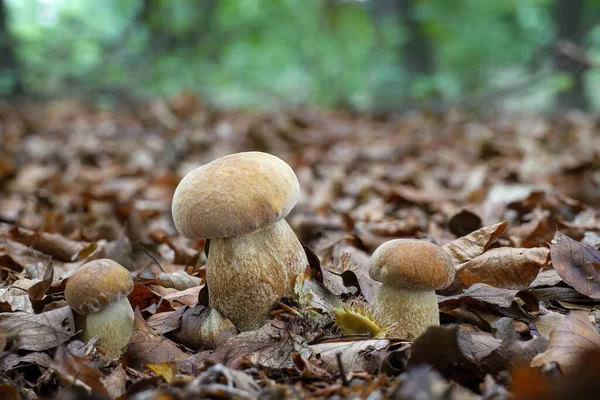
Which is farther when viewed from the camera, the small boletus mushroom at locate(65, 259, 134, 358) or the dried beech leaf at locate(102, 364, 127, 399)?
the small boletus mushroom at locate(65, 259, 134, 358)

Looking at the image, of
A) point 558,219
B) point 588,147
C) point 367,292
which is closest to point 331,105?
point 588,147

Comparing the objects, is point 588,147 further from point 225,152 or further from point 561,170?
point 225,152

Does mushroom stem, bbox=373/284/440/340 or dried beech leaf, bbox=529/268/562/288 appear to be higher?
mushroom stem, bbox=373/284/440/340

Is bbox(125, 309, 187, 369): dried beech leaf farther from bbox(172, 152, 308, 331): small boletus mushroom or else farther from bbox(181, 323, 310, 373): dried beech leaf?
bbox(172, 152, 308, 331): small boletus mushroom

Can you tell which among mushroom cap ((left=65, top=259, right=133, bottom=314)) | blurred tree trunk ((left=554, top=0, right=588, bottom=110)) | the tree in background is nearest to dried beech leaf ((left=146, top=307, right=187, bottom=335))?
mushroom cap ((left=65, top=259, right=133, bottom=314))

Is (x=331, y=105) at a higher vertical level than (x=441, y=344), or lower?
lower

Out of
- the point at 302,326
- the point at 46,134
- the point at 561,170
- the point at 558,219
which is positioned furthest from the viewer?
the point at 46,134

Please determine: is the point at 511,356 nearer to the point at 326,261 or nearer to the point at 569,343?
the point at 569,343

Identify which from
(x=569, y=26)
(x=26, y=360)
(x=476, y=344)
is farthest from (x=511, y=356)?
(x=569, y=26)
